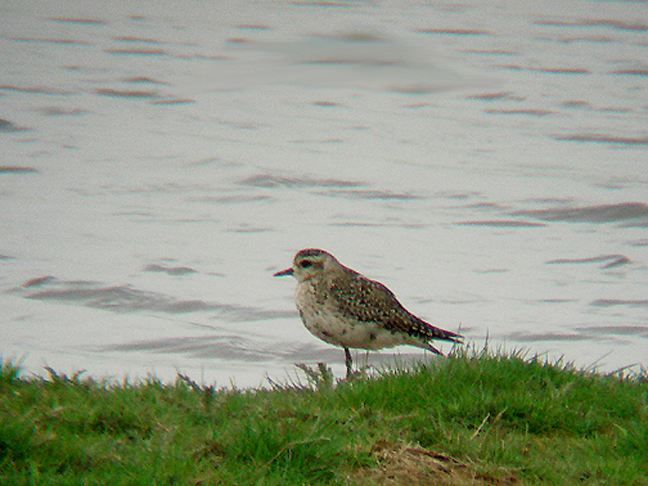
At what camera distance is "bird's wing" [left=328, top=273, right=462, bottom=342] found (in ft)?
26.0

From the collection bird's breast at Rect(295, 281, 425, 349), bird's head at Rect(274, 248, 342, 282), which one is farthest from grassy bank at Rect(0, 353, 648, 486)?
bird's head at Rect(274, 248, 342, 282)

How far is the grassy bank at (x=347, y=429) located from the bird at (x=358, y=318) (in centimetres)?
156

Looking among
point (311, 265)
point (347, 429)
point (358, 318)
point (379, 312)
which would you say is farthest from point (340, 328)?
point (347, 429)

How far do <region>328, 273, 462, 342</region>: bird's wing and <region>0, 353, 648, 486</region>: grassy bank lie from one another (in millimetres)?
1591

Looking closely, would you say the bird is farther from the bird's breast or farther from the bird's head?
the bird's head

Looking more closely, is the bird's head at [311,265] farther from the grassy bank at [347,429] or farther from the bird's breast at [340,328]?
the grassy bank at [347,429]

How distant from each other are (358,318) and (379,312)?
0.20 m

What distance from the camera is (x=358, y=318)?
311 inches

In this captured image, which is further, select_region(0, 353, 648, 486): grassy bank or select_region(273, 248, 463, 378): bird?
select_region(273, 248, 463, 378): bird

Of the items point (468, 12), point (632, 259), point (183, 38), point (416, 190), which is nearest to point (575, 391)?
point (632, 259)

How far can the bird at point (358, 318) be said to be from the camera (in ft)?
26.0

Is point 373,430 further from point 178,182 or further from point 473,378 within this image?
point 178,182

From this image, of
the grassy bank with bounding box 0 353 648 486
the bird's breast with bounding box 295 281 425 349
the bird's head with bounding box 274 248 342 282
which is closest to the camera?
the grassy bank with bounding box 0 353 648 486

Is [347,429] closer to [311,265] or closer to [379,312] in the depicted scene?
[379,312]
